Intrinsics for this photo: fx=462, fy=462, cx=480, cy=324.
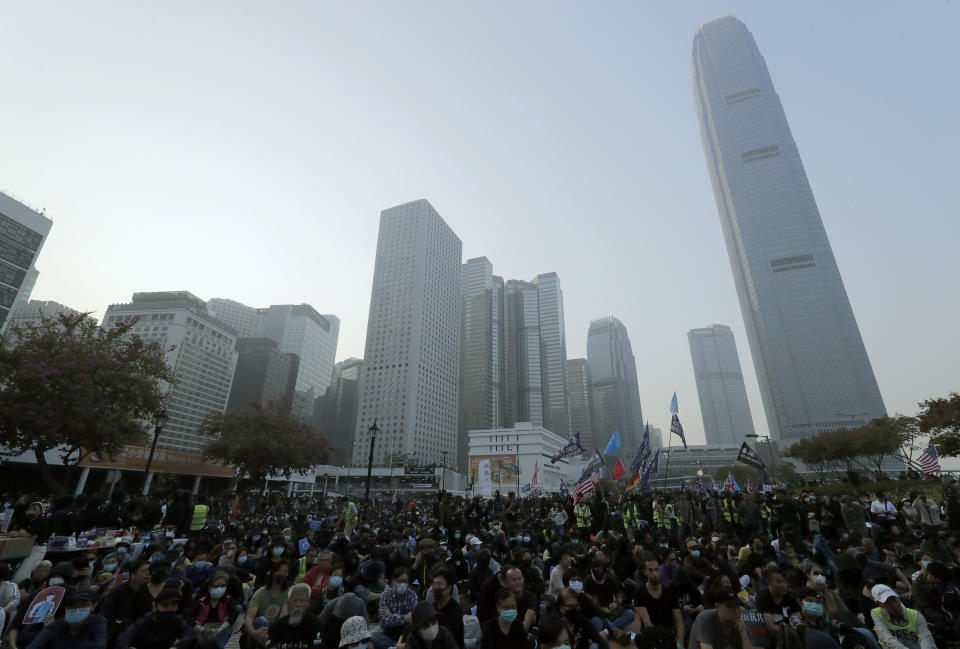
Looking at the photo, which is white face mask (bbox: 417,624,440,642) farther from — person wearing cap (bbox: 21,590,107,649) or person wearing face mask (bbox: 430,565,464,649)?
person wearing cap (bbox: 21,590,107,649)

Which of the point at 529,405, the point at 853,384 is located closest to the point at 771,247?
the point at 853,384

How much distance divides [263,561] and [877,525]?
51.6ft

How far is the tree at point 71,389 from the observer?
70.8ft

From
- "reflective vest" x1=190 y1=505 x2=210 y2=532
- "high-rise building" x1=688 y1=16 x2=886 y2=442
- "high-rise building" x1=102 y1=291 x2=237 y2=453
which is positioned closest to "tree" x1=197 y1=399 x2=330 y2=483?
"reflective vest" x1=190 y1=505 x2=210 y2=532

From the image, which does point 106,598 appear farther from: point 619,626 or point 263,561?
point 619,626

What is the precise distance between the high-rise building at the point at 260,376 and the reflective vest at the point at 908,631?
589 ft

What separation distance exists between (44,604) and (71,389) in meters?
20.2

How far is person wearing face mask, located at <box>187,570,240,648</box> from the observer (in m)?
7.40

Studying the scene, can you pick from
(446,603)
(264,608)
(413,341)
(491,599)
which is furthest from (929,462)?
(413,341)

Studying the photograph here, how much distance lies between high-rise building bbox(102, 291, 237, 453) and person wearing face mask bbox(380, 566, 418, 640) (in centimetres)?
15411

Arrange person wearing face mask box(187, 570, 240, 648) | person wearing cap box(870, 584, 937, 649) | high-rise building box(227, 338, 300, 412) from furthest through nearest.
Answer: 1. high-rise building box(227, 338, 300, 412)
2. person wearing face mask box(187, 570, 240, 648)
3. person wearing cap box(870, 584, 937, 649)

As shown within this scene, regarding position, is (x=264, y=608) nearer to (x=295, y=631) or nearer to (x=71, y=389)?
(x=295, y=631)

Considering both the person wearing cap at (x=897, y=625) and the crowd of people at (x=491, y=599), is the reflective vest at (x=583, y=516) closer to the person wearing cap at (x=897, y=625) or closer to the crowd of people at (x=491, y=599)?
the crowd of people at (x=491, y=599)

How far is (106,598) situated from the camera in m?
6.85
